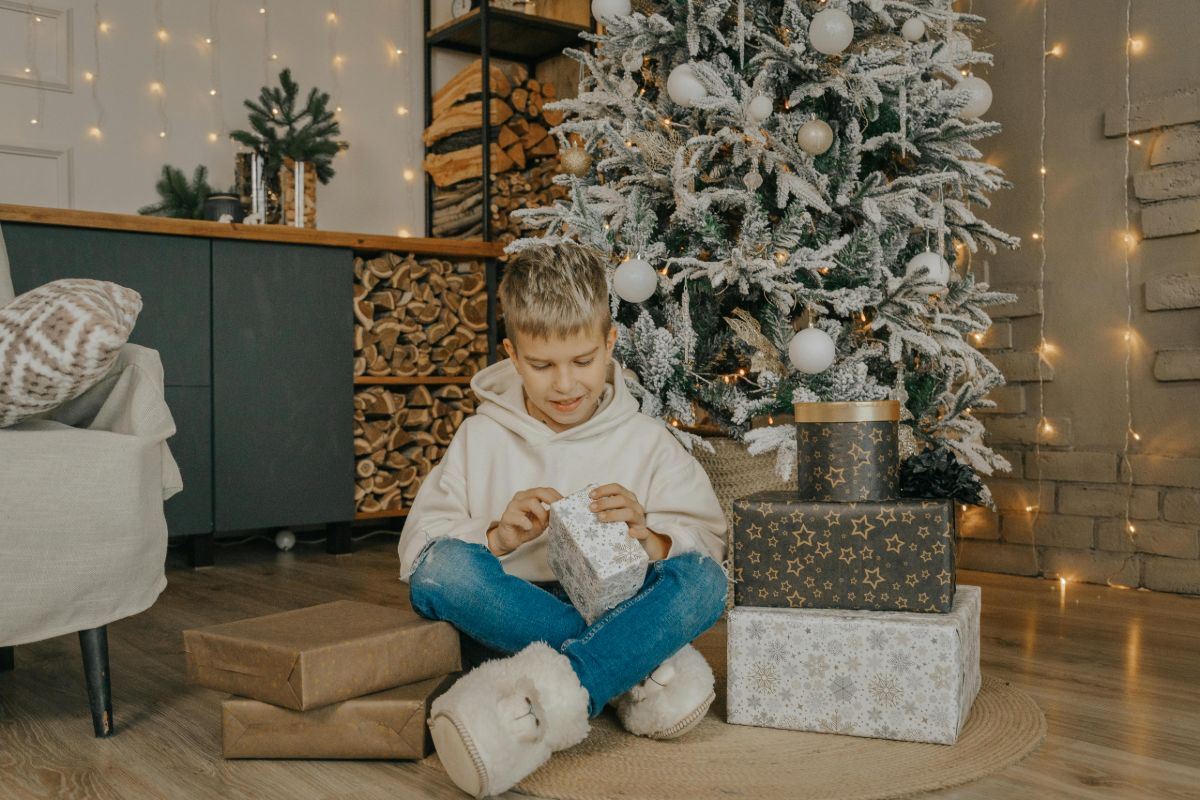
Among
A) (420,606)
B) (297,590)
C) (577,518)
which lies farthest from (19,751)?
(297,590)

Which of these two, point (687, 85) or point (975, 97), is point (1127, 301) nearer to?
point (975, 97)

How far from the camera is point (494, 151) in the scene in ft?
11.4

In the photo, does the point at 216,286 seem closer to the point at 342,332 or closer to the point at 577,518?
the point at 342,332

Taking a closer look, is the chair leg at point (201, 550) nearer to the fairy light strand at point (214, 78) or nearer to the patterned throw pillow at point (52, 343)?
the fairy light strand at point (214, 78)

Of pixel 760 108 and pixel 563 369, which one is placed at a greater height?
pixel 760 108

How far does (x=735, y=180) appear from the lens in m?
2.09

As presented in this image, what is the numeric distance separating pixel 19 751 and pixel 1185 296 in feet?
7.71

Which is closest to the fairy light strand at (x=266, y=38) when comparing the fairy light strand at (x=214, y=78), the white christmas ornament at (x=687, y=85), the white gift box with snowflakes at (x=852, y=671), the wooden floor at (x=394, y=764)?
the fairy light strand at (x=214, y=78)

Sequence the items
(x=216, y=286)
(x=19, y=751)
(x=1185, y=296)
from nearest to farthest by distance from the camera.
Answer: (x=19, y=751) < (x=1185, y=296) < (x=216, y=286)

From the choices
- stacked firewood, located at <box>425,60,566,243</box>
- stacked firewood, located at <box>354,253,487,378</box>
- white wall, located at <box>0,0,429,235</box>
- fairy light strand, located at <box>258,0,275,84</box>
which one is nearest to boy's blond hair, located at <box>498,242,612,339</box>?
stacked firewood, located at <box>354,253,487,378</box>

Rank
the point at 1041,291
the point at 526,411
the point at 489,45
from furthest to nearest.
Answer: the point at 489,45, the point at 1041,291, the point at 526,411

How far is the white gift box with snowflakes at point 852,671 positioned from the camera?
132 cm

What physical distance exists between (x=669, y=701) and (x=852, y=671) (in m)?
0.24

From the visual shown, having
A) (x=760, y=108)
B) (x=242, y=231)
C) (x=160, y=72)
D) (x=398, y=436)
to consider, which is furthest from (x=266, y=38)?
(x=760, y=108)
